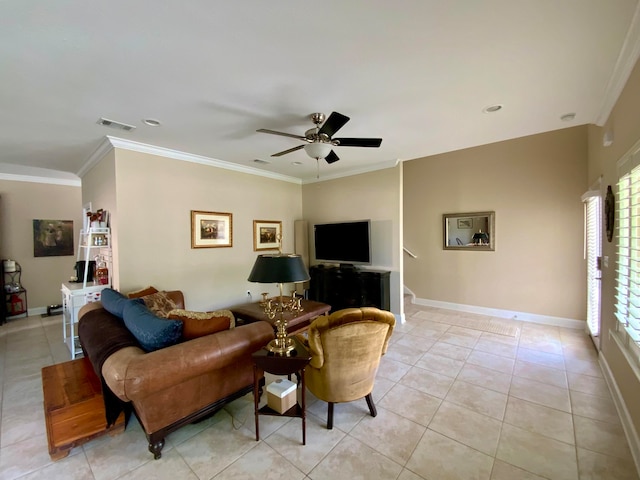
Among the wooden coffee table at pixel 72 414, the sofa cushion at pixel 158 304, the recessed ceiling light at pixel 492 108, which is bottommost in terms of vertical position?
the wooden coffee table at pixel 72 414

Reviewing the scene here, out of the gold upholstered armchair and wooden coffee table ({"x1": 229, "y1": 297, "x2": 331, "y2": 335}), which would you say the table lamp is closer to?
the gold upholstered armchair

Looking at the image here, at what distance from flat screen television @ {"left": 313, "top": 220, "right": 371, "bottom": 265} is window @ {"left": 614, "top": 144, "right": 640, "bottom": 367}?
2999 millimetres

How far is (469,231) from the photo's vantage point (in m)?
5.07

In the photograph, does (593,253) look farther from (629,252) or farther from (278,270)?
(278,270)

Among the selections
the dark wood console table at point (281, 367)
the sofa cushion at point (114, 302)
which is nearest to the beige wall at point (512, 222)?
the dark wood console table at point (281, 367)

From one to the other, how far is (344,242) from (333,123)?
2.99 meters

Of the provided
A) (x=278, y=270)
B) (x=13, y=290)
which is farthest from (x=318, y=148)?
(x=13, y=290)

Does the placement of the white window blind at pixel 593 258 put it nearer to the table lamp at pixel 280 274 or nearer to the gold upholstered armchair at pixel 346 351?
the gold upholstered armchair at pixel 346 351

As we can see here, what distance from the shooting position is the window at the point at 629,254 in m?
1.90

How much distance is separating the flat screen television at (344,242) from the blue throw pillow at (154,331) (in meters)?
3.43

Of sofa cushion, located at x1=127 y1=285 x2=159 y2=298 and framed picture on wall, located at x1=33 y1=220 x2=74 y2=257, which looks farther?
framed picture on wall, located at x1=33 y1=220 x2=74 y2=257

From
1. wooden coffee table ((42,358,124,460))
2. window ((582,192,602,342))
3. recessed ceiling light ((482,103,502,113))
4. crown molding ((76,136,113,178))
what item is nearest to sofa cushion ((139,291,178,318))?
wooden coffee table ((42,358,124,460))

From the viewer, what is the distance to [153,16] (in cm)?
149

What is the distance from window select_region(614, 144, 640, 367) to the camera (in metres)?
1.90
